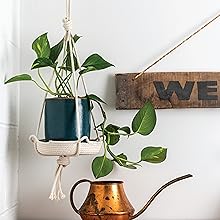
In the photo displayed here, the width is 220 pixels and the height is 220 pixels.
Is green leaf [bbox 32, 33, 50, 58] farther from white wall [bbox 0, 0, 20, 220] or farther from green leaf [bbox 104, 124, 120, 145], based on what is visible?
green leaf [bbox 104, 124, 120, 145]

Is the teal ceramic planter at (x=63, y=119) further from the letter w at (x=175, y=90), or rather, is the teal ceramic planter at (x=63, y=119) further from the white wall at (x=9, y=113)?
the letter w at (x=175, y=90)

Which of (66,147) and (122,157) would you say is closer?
(66,147)

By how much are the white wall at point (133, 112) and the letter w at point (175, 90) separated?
5 centimetres

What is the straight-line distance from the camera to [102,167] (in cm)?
122

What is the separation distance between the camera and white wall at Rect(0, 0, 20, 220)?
3.98 ft

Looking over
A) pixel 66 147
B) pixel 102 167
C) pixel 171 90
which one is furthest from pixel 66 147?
pixel 171 90

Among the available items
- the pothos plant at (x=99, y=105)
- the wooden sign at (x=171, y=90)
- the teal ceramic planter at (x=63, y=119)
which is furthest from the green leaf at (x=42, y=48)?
the wooden sign at (x=171, y=90)

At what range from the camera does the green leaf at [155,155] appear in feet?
4.05

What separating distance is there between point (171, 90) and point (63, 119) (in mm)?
310

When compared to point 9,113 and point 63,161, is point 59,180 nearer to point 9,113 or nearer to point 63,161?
point 63,161

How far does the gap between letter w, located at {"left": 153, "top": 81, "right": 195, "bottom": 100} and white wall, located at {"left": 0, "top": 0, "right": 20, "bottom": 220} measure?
38 centimetres

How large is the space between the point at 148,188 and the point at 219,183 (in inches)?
7.3

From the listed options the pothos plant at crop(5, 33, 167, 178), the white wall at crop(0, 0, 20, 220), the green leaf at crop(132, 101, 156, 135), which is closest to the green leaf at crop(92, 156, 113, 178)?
the pothos plant at crop(5, 33, 167, 178)

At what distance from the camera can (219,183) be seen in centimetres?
133
